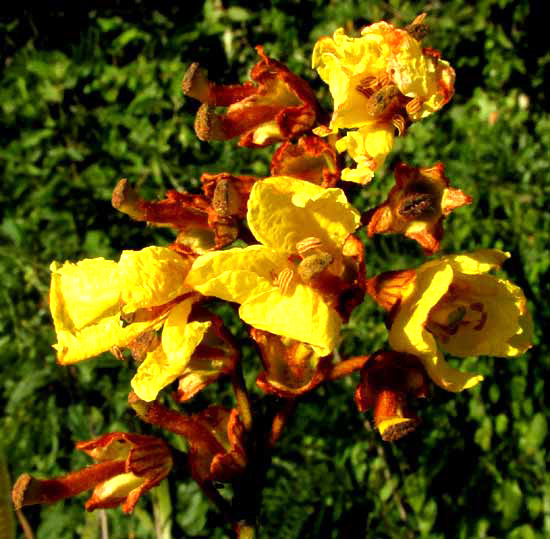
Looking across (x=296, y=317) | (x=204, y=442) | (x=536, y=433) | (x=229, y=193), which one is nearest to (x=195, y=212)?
(x=229, y=193)

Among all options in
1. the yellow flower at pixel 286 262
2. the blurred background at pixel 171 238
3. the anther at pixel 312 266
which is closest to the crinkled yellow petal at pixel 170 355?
the yellow flower at pixel 286 262

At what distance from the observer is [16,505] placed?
1.52 m

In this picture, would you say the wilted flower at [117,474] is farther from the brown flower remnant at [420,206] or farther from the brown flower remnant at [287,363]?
the brown flower remnant at [420,206]

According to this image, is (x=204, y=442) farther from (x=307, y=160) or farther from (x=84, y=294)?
(x=307, y=160)

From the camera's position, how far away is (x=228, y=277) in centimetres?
136

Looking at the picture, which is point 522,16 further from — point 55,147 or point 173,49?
point 55,147

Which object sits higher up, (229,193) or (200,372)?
(229,193)

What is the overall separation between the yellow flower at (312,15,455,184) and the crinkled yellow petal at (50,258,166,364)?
49 cm

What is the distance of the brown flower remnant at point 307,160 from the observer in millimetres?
1565

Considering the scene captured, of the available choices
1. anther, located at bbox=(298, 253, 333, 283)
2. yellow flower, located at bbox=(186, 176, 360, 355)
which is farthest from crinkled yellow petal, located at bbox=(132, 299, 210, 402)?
anther, located at bbox=(298, 253, 333, 283)

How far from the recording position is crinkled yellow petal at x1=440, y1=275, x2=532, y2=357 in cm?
157

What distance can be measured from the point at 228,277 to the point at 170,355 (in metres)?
0.19

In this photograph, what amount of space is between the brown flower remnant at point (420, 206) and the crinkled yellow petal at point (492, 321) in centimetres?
13

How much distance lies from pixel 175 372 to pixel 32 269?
1692mm
